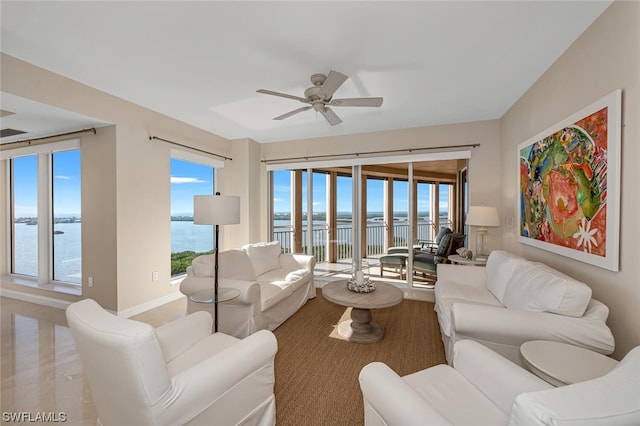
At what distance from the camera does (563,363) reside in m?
1.36

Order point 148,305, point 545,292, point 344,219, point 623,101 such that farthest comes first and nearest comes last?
point 344,219
point 148,305
point 545,292
point 623,101

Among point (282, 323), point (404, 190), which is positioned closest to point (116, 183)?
point (282, 323)

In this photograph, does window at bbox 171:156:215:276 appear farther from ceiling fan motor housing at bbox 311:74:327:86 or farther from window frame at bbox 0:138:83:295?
ceiling fan motor housing at bbox 311:74:327:86

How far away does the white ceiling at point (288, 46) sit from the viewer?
1.82 meters

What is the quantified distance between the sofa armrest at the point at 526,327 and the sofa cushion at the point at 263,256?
97.8 inches

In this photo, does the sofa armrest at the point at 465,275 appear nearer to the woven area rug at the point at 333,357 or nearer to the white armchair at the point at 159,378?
the woven area rug at the point at 333,357

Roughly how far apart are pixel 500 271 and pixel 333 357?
1841 mm

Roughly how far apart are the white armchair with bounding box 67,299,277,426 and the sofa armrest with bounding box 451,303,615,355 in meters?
1.34

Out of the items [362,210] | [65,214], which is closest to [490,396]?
[362,210]

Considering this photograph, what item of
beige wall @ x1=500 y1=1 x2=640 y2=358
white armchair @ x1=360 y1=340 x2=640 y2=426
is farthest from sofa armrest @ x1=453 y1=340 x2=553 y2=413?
beige wall @ x1=500 y1=1 x2=640 y2=358

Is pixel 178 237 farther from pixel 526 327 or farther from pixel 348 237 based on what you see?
pixel 526 327

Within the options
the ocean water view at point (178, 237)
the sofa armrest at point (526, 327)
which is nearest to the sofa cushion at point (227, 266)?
the ocean water view at point (178, 237)

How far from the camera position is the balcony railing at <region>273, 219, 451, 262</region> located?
15.0 feet

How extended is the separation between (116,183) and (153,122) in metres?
1.00
